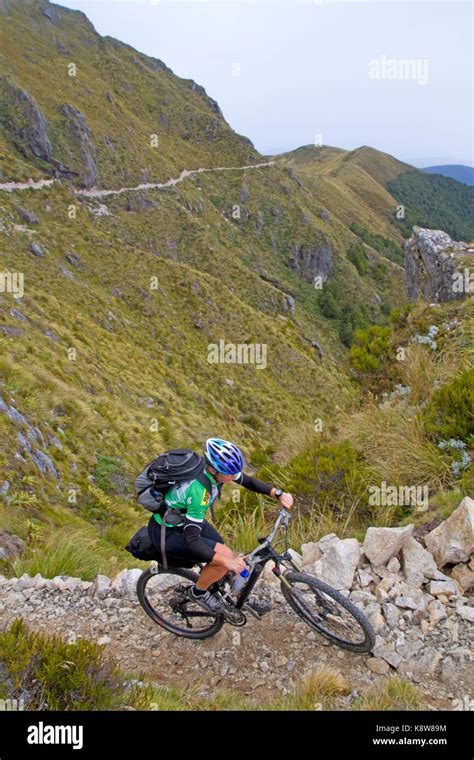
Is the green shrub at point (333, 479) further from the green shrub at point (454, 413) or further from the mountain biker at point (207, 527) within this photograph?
the mountain biker at point (207, 527)

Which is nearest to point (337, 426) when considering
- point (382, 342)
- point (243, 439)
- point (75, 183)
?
point (382, 342)

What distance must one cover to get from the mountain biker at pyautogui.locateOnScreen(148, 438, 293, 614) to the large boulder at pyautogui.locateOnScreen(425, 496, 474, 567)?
1752 mm

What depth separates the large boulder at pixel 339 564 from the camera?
4.62m

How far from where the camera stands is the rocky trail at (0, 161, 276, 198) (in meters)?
43.7

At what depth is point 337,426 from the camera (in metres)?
8.52

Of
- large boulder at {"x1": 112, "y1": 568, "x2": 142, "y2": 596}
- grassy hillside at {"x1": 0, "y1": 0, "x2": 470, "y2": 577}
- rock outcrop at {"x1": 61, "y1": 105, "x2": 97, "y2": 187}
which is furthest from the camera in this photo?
rock outcrop at {"x1": 61, "y1": 105, "x2": 97, "y2": 187}

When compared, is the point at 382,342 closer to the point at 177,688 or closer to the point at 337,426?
the point at 337,426

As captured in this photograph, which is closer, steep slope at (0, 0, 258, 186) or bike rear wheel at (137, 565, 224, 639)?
bike rear wheel at (137, 565, 224, 639)

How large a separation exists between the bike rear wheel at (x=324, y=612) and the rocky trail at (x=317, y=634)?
0.50ft

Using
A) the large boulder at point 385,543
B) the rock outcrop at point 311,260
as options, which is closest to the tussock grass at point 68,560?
the large boulder at point 385,543
